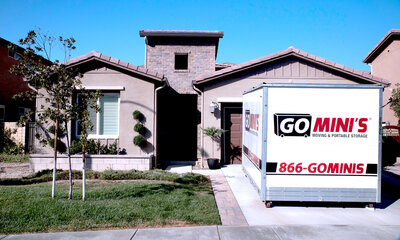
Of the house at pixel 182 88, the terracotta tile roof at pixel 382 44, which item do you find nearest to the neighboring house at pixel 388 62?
the terracotta tile roof at pixel 382 44

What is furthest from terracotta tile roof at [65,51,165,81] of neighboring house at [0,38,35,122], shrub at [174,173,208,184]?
neighboring house at [0,38,35,122]

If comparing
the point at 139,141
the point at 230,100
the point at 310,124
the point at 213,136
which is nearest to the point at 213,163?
the point at 213,136

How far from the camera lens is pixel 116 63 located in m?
9.77

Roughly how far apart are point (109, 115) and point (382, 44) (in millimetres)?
16997

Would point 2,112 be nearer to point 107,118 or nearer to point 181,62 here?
point 107,118

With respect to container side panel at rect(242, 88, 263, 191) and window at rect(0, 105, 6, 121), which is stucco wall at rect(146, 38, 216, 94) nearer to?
container side panel at rect(242, 88, 263, 191)

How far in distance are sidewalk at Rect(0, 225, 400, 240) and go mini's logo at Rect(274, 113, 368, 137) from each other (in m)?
1.93

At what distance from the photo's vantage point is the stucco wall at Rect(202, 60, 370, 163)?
1065 cm

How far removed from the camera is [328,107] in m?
5.69

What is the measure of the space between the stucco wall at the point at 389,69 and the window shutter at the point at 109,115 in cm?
1471

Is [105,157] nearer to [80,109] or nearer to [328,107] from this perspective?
[80,109]

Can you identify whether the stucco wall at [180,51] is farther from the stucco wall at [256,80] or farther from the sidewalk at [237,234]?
the sidewalk at [237,234]

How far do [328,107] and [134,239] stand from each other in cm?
461

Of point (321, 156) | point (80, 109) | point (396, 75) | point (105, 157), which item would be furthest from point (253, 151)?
point (396, 75)
